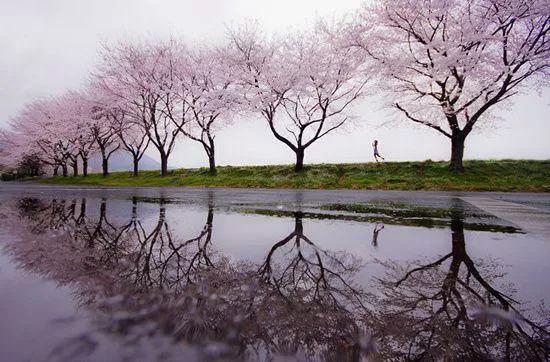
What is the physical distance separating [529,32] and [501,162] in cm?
804

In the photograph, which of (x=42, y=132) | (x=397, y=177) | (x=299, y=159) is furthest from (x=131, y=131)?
(x=397, y=177)

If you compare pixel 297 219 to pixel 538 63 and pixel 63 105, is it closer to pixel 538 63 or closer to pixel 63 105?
pixel 538 63

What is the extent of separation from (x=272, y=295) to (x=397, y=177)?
19691 millimetres

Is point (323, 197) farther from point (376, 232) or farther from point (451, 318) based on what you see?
point (451, 318)

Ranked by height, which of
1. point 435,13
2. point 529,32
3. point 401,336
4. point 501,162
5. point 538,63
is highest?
point 435,13

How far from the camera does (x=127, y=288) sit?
2891mm

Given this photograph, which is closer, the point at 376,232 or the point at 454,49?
the point at 376,232

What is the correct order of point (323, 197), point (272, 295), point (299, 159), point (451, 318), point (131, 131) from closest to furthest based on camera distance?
1. point (451, 318)
2. point (272, 295)
3. point (323, 197)
4. point (299, 159)
5. point (131, 131)

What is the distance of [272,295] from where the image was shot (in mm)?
2777

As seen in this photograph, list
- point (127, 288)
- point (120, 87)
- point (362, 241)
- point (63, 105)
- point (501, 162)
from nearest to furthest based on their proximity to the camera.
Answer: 1. point (127, 288)
2. point (362, 241)
3. point (501, 162)
4. point (120, 87)
5. point (63, 105)

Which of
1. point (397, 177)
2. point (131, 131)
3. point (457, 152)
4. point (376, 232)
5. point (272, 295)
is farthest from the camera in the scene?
point (131, 131)

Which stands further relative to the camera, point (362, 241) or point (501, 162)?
point (501, 162)

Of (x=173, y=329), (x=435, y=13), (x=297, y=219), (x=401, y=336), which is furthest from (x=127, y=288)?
(x=435, y=13)

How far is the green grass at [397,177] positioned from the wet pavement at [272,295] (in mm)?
14429
